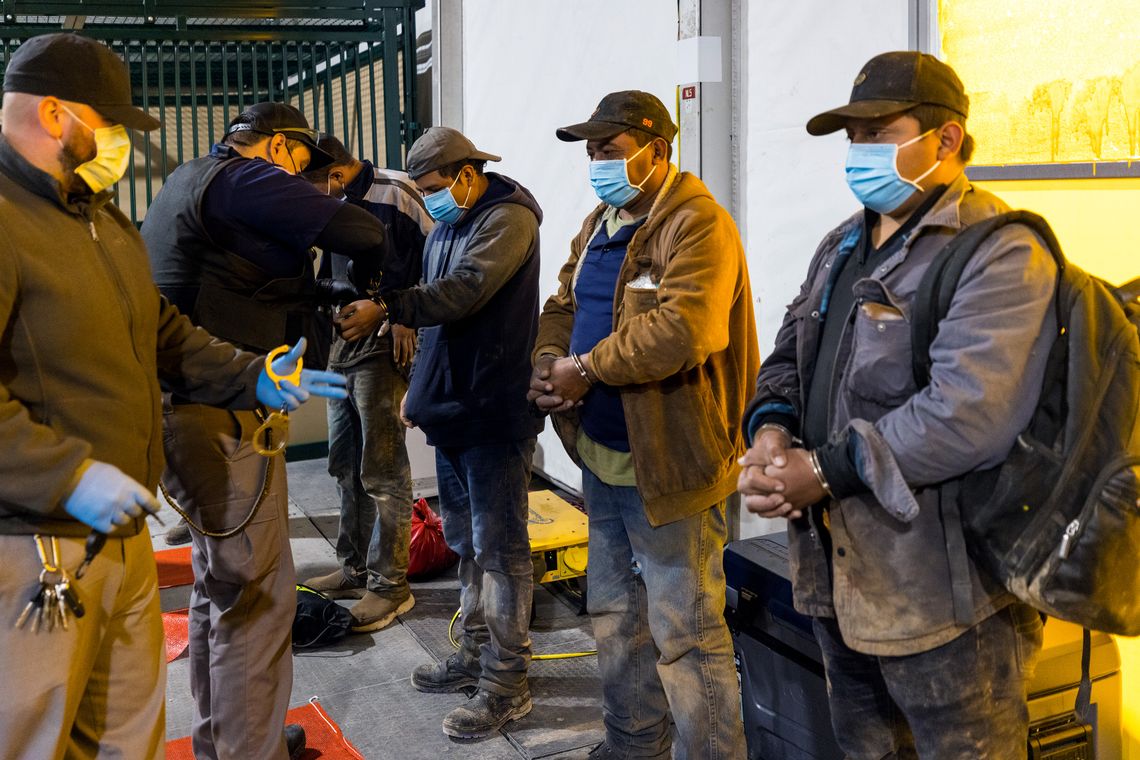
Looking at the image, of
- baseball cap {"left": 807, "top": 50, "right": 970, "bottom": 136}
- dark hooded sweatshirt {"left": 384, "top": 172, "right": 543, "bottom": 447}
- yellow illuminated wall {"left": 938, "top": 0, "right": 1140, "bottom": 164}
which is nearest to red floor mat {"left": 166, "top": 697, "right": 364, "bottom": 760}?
dark hooded sweatshirt {"left": 384, "top": 172, "right": 543, "bottom": 447}

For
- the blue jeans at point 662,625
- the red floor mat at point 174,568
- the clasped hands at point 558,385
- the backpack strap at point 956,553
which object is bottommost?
the red floor mat at point 174,568

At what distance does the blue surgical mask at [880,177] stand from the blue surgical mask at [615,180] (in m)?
0.84

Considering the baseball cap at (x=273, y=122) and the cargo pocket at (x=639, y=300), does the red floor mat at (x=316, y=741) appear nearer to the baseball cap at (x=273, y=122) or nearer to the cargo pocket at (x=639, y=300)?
the cargo pocket at (x=639, y=300)

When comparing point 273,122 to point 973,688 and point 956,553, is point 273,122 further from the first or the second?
point 973,688

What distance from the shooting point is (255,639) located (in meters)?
2.98

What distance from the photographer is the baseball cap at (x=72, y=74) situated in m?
2.17

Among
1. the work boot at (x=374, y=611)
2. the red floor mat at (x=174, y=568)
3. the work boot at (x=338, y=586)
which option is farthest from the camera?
the red floor mat at (x=174, y=568)

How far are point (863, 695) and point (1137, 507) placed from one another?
2.34ft

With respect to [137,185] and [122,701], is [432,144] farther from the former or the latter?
[137,185]

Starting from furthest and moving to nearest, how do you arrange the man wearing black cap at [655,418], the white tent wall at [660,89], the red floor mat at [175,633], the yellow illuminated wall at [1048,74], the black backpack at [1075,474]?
1. the red floor mat at [175,633]
2. the white tent wall at [660,89]
3. the man wearing black cap at [655,418]
4. the yellow illuminated wall at [1048,74]
5. the black backpack at [1075,474]

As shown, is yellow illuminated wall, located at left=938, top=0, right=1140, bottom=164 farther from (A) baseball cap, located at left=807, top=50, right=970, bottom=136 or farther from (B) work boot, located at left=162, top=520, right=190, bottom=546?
(B) work boot, located at left=162, top=520, right=190, bottom=546

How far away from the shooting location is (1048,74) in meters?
Result: 2.85

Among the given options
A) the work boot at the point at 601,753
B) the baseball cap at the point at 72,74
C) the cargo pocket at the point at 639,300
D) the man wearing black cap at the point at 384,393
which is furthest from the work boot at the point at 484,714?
the baseball cap at the point at 72,74

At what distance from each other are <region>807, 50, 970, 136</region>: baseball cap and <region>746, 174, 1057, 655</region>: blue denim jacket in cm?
18
